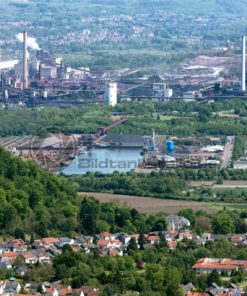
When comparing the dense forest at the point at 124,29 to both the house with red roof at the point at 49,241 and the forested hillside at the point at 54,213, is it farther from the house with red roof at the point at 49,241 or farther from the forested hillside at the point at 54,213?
the house with red roof at the point at 49,241

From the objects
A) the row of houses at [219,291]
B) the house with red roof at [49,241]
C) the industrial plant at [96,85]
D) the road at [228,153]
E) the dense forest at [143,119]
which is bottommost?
the industrial plant at [96,85]

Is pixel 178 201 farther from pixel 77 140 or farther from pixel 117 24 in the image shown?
pixel 117 24

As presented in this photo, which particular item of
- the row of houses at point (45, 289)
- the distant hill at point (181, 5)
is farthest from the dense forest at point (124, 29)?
the row of houses at point (45, 289)

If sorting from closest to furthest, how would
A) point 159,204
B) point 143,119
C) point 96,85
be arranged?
point 159,204 → point 143,119 → point 96,85

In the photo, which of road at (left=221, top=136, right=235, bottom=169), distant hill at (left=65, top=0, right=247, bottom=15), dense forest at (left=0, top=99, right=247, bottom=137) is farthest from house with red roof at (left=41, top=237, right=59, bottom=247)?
distant hill at (left=65, top=0, right=247, bottom=15)

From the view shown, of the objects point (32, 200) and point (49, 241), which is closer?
point (49, 241)

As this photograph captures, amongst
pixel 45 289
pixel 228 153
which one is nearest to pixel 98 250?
pixel 45 289

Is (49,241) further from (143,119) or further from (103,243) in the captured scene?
(143,119)
